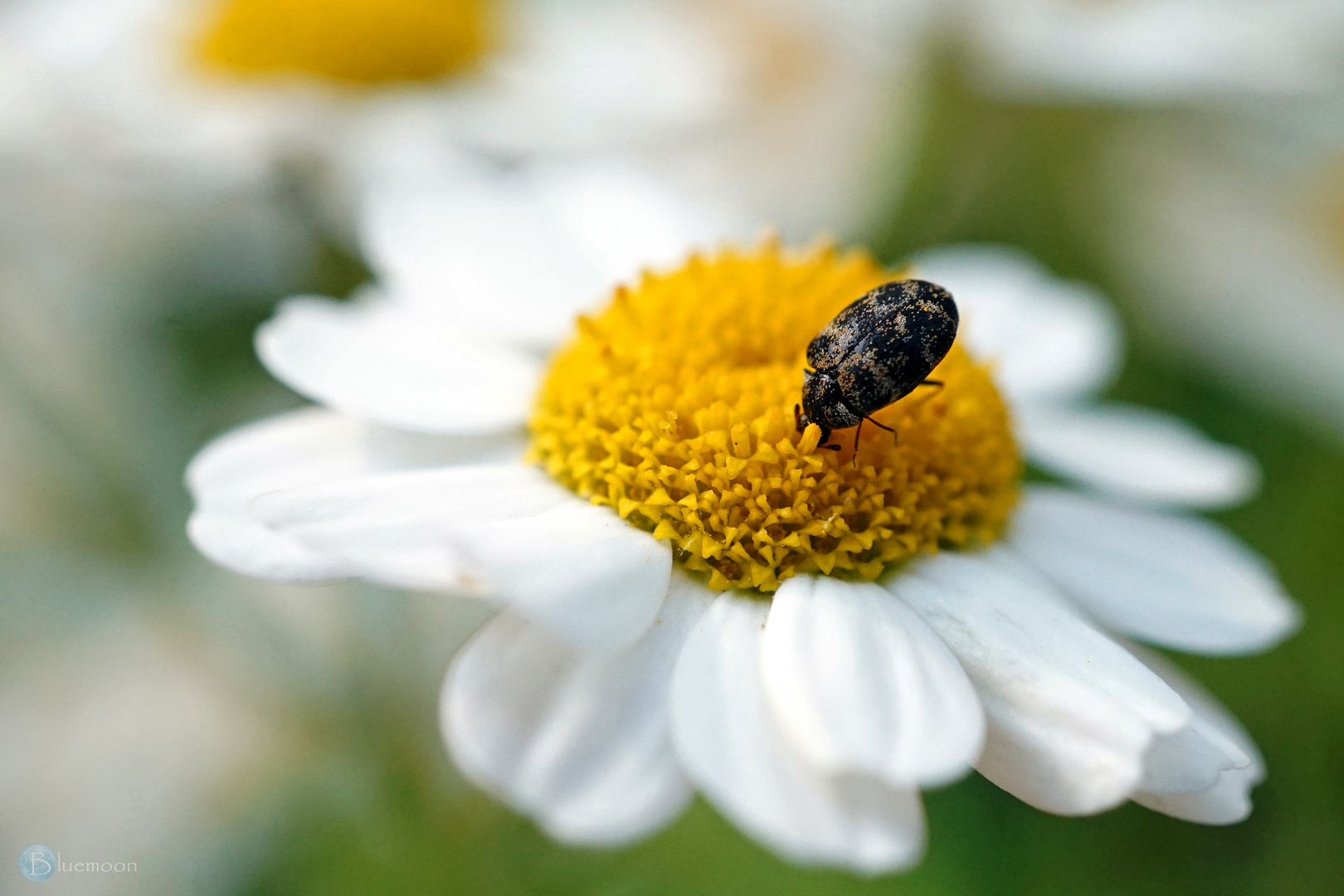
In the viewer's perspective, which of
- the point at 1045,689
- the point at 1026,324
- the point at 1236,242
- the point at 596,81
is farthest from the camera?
the point at 1236,242

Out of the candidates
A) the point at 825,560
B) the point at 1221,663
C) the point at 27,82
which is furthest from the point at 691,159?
the point at 825,560

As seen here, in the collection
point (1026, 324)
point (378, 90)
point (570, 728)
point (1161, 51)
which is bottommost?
point (570, 728)

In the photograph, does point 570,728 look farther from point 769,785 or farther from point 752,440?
point 752,440

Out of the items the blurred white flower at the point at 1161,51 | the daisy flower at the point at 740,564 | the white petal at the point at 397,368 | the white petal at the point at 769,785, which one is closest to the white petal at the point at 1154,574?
the daisy flower at the point at 740,564

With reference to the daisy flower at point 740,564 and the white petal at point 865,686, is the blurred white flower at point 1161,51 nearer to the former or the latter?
the daisy flower at point 740,564

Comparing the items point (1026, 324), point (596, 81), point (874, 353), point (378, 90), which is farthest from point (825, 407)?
point (596, 81)

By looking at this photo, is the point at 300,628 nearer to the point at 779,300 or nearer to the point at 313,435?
the point at 313,435

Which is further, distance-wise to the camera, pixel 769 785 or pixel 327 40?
pixel 327 40
